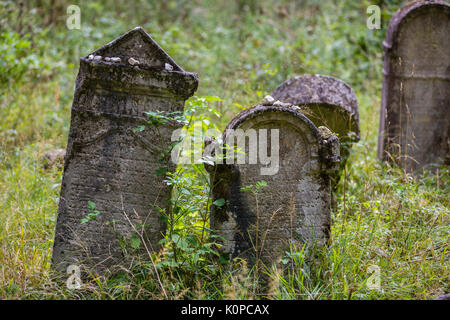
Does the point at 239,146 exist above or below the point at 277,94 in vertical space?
below

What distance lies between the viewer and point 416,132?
4.93m

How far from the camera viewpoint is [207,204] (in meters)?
2.97

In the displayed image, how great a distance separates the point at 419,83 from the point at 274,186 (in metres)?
2.75

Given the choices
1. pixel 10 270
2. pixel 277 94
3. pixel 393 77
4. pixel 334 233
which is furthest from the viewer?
pixel 393 77

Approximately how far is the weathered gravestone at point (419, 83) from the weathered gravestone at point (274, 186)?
78.4 inches

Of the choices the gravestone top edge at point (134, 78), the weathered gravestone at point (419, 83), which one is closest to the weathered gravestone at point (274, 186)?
the gravestone top edge at point (134, 78)

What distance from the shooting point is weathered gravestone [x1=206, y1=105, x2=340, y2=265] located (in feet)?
9.90

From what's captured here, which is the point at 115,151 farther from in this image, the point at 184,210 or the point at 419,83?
the point at 419,83

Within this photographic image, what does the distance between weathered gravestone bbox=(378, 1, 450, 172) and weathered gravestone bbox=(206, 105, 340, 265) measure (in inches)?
78.4

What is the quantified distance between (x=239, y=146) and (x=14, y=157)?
125 inches

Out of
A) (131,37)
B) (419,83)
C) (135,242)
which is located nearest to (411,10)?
(419,83)

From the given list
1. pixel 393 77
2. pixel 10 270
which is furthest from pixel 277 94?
pixel 10 270
